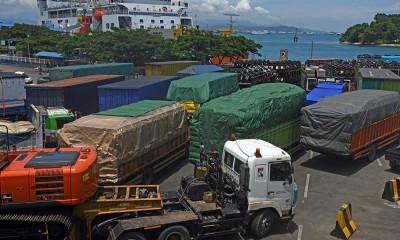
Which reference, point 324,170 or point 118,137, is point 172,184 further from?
point 324,170

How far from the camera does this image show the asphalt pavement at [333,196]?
11875mm

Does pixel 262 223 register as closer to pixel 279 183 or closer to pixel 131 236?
pixel 279 183

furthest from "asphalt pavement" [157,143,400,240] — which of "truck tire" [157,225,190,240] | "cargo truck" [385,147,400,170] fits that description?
"truck tire" [157,225,190,240]

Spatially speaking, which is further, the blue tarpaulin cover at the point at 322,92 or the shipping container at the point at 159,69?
the shipping container at the point at 159,69

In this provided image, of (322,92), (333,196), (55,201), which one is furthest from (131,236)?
(322,92)

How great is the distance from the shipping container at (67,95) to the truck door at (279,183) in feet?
53.5

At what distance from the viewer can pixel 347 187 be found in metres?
15.8

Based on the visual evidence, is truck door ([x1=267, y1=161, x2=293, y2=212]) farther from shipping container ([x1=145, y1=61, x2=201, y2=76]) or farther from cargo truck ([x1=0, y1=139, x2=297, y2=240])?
shipping container ([x1=145, y1=61, x2=201, y2=76])

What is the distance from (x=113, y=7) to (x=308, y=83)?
5886 centimetres

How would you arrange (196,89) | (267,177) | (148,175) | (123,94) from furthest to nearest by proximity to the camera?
(123,94) < (196,89) < (148,175) < (267,177)

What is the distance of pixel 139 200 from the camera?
9.92 m

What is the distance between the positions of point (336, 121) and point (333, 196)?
3546 mm

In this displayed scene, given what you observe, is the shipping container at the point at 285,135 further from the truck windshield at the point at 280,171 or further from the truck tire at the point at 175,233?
the truck tire at the point at 175,233

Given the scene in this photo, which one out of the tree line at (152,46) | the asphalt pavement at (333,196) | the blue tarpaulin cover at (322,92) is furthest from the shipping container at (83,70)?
the blue tarpaulin cover at (322,92)
